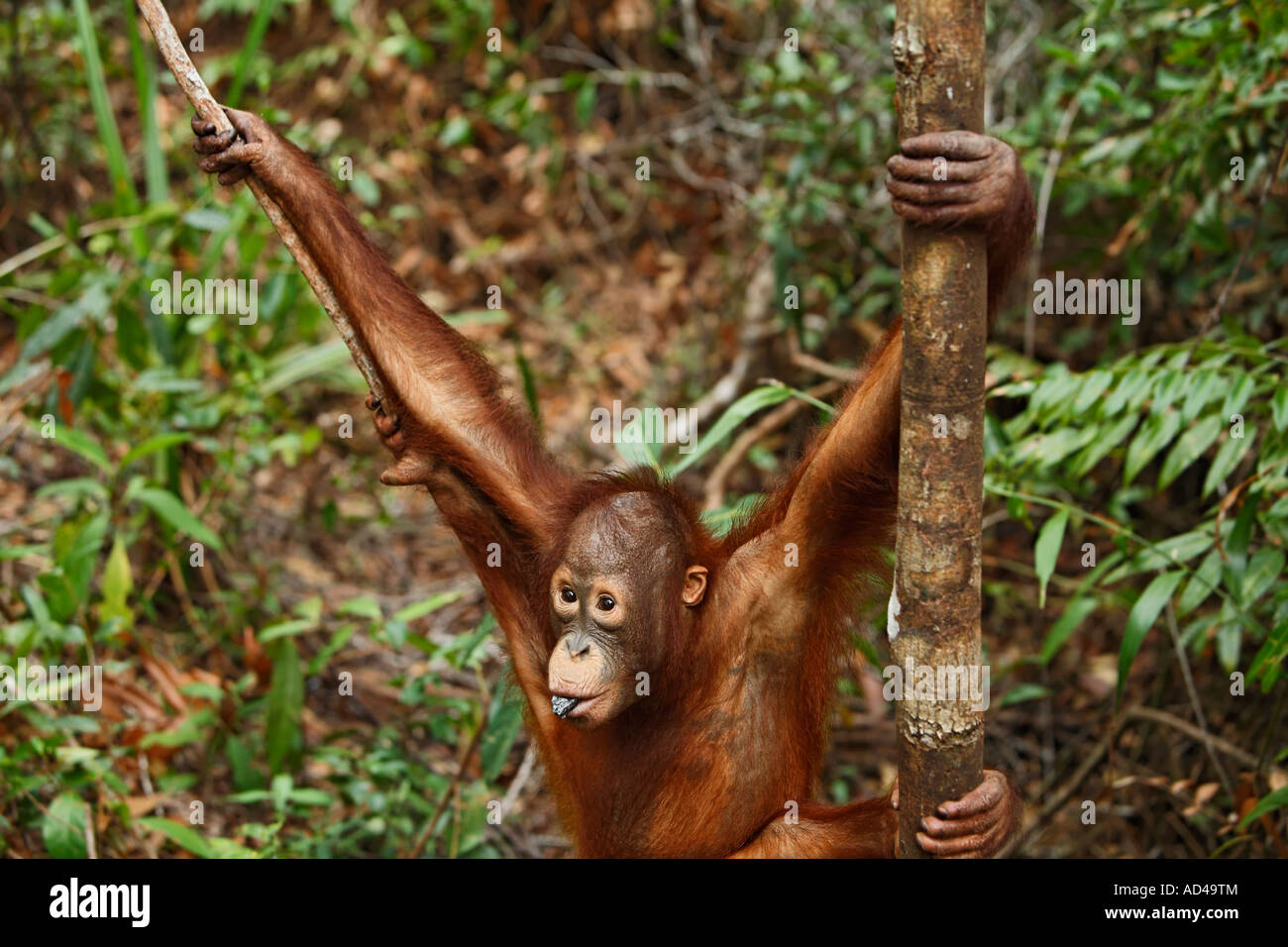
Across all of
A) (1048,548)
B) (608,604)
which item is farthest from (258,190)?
(1048,548)

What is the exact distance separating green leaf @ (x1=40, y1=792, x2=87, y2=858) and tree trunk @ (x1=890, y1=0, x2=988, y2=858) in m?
2.51

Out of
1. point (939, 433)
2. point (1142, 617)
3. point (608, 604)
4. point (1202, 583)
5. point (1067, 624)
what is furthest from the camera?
point (1067, 624)

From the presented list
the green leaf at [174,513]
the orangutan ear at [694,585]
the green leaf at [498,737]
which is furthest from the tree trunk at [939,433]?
the green leaf at [174,513]

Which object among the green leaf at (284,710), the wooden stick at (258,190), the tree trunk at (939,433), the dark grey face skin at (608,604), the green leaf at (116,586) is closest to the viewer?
the tree trunk at (939,433)

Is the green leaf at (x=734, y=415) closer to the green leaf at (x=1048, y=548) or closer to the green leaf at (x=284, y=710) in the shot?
the green leaf at (x=1048, y=548)

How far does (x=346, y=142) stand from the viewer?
26.8 feet

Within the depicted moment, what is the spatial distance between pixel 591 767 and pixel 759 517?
850 millimetres

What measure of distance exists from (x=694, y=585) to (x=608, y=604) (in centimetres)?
24

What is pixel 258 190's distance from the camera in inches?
126

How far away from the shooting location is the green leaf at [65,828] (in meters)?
Answer: 3.64

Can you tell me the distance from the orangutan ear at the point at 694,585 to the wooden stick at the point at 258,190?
0.99 m

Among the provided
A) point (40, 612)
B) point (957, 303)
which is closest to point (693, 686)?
point (957, 303)

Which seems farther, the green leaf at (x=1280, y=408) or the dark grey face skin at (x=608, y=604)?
the green leaf at (x=1280, y=408)

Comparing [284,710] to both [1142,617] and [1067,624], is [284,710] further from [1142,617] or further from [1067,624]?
[1142,617]
